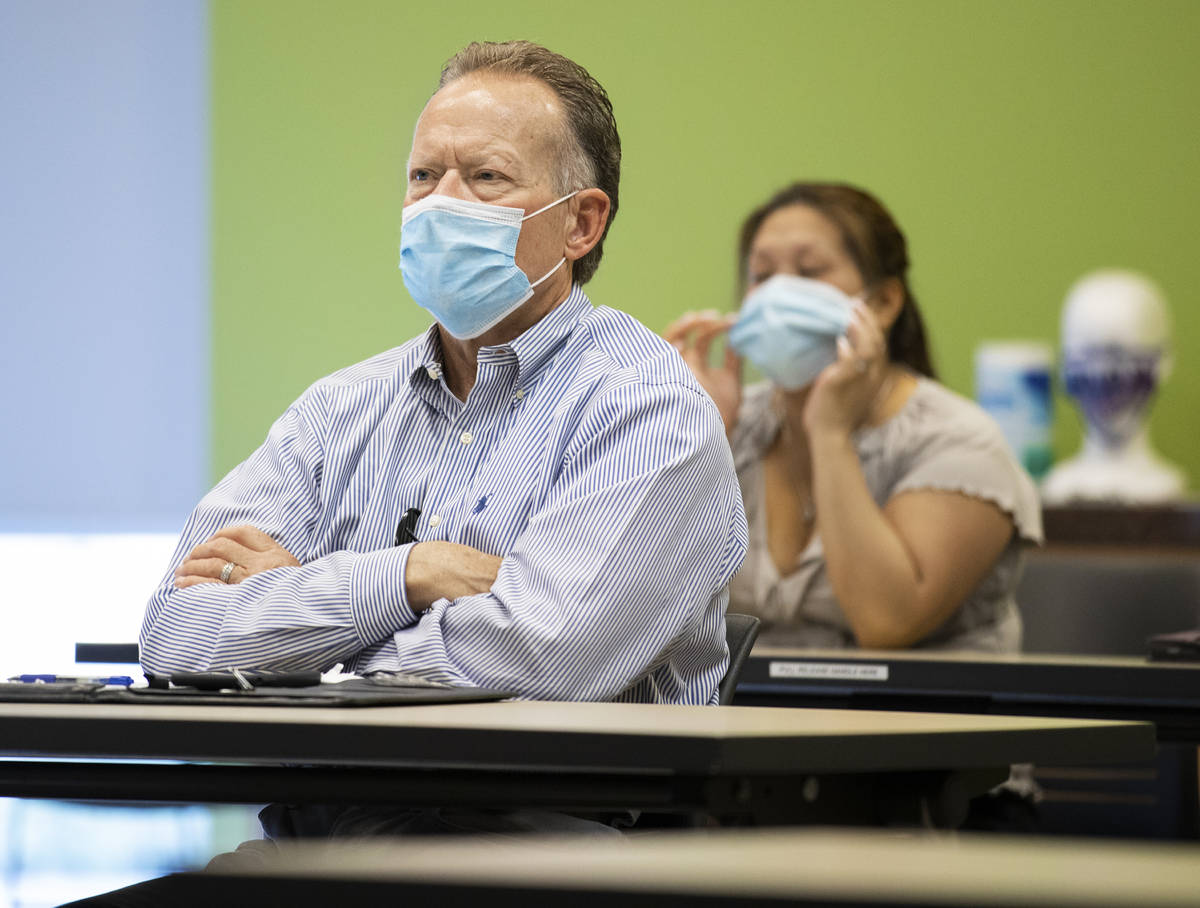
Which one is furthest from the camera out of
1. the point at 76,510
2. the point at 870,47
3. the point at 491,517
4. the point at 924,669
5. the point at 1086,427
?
the point at 76,510

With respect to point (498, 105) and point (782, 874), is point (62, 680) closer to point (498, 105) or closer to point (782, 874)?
point (498, 105)

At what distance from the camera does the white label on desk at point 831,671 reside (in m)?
2.35

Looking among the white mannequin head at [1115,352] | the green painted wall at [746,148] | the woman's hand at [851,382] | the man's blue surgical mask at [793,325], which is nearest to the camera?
the woman's hand at [851,382]

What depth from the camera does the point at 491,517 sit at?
165 cm

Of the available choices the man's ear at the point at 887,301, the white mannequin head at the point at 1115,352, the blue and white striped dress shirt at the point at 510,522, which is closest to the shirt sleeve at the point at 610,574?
the blue and white striped dress shirt at the point at 510,522

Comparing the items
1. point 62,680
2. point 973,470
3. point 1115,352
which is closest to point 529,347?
point 62,680

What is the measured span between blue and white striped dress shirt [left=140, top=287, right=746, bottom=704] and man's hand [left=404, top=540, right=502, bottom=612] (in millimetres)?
13

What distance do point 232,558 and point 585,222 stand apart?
0.59 meters

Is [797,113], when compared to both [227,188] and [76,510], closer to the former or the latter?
[227,188]

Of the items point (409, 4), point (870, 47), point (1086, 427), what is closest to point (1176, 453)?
point (1086, 427)

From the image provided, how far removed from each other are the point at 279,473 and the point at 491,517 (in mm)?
329

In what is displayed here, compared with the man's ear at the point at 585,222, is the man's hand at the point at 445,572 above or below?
below

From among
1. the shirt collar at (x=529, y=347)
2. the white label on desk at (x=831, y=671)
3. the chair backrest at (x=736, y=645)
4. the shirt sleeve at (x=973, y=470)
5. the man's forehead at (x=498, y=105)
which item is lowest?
the white label on desk at (x=831, y=671)

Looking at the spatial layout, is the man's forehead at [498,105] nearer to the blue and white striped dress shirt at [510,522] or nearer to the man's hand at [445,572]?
the blue and white striped dress shirt at [510,522]
